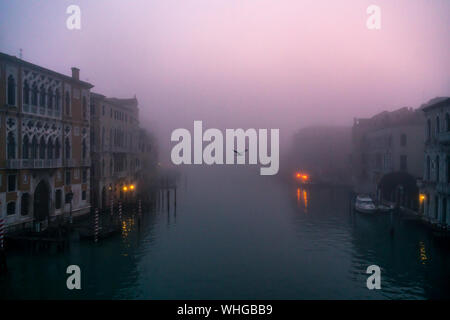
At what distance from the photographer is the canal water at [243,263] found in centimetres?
1778

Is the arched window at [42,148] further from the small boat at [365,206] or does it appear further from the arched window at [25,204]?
the small boat at [365,206]

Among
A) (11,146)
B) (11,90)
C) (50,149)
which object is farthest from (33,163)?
(11,90)

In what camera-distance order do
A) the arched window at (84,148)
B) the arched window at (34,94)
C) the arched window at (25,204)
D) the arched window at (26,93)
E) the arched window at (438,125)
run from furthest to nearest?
the arched window at (84,148) → the arched window at (438,125) → the arched window at (34,94) → the arched window at (25,204) → the arched window at (26,93)

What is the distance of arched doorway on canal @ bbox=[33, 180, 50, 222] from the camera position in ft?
92.7

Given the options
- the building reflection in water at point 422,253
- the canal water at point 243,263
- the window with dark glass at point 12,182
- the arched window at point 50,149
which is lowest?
the canal water at point 243,263

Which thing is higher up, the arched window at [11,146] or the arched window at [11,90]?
the arched window at [11,90]

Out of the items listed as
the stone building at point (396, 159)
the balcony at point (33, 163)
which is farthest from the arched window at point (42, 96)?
the stone building at point (396, 159)

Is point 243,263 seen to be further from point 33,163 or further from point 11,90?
point 11,90

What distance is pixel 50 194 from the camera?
29328mm

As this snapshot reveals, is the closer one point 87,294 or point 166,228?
point 87,294

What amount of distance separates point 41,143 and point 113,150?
1306 cm

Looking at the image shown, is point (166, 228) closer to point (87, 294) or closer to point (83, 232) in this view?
point (83, 232)
